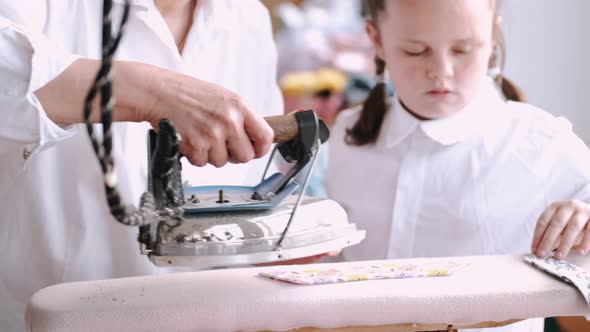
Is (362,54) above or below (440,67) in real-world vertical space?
above

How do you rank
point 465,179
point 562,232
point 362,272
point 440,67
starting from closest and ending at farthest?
point 362,272 → point 562,232 → point 440,67 → point 465,179

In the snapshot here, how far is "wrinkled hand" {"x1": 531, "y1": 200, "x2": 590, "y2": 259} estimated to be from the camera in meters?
1.17

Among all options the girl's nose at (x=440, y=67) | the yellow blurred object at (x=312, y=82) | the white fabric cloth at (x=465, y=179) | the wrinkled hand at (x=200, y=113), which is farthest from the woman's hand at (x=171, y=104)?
the yellow blurred object at (x=312, y=82)

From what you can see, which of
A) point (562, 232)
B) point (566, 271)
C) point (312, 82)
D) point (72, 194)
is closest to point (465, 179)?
point (562, 232)

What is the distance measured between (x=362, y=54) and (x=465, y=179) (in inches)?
47.6

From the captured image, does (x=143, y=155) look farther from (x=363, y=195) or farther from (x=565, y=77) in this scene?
(x=565, y=77)

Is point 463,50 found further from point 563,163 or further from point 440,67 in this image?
point 563,163

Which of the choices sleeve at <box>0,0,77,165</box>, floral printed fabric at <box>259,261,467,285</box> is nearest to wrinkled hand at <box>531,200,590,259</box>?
floral printed fabric at <box>259,261,467,285</box>

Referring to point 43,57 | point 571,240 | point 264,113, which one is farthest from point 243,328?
point 264,113

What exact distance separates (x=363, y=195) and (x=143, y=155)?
52 cm

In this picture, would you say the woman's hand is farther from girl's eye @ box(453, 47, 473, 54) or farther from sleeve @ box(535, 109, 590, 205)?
sleeve @ box(535, 109, 590, 205)

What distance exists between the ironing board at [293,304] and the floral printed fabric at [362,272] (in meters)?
0.01

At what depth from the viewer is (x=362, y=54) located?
2.67 metres

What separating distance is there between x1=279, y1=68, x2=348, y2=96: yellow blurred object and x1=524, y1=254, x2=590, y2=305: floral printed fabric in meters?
1.46
